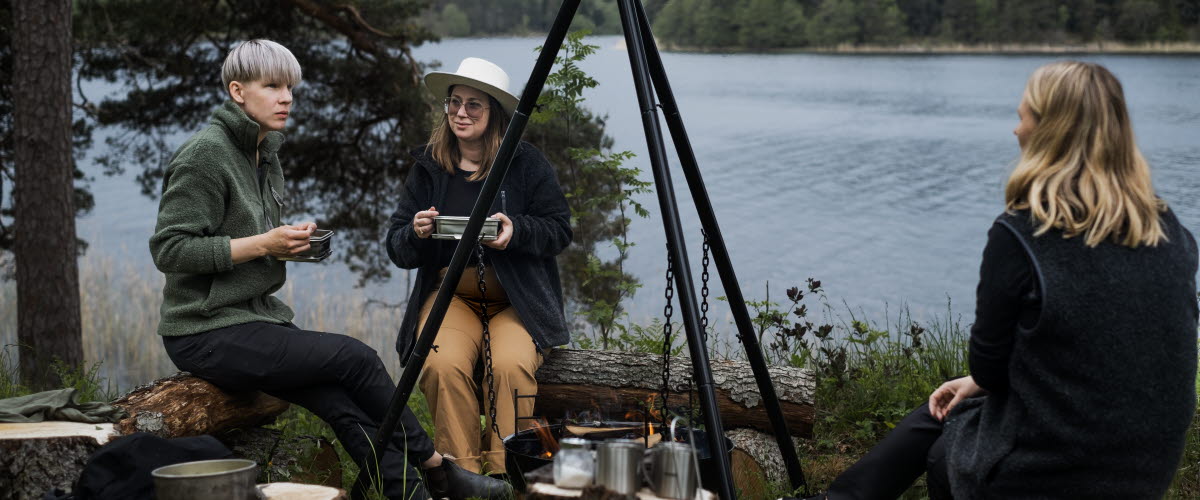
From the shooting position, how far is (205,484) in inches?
96.8

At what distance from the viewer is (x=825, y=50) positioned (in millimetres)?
18281

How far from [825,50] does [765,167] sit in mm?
4672

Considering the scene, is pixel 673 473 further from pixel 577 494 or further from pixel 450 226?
pixel 450 226

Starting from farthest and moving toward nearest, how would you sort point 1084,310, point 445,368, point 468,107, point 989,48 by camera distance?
point 989,48
point 468,107
point 445,368
point 1084,310

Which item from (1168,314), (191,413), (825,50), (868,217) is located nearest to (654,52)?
(1168,314)

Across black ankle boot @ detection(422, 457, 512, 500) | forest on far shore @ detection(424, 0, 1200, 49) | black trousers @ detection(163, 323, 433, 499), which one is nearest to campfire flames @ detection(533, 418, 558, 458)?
black ankle boot @ detection(422, 457, 512, 500)

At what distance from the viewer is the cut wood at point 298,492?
2748 millimetres

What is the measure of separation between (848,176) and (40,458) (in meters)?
12.2

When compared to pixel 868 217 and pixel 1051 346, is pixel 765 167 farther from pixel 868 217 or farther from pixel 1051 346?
pixel 1051 346

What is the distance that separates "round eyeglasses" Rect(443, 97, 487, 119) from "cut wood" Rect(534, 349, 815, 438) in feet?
3.45

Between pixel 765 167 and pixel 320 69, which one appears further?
pixel 765 167

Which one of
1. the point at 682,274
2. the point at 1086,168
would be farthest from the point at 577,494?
the point at 1086,168

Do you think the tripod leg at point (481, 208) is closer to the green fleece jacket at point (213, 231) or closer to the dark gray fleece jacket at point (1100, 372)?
the green fleece jacket at point (213, 231)

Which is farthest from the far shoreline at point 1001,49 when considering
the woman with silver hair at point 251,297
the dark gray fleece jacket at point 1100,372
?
the dark gray fleece jacket at point 1100,372
